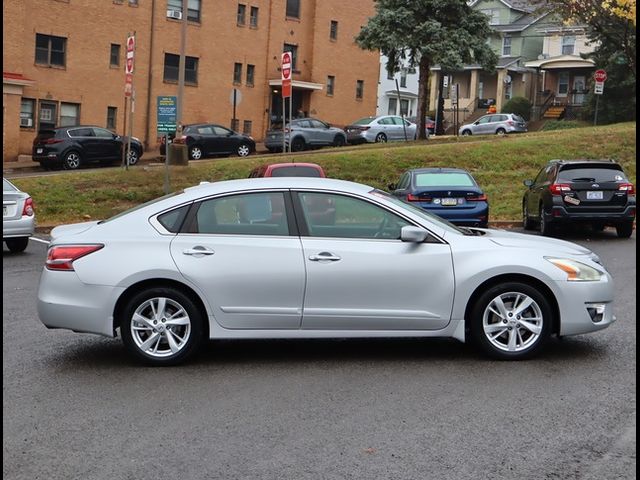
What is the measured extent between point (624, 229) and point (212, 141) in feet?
71.9

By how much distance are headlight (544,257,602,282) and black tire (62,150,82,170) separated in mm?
28167

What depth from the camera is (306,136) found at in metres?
40.9

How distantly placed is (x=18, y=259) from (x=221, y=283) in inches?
339

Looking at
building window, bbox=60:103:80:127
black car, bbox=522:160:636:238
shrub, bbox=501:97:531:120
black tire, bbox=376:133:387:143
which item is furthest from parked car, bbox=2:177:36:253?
shrub, bbox=501:97:531:120

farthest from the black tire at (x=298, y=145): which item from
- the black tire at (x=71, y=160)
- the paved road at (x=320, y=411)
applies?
the paved road at (x=320, y=411)

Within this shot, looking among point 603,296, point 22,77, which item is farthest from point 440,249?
point 22,77

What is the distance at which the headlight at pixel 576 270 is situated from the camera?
7.68 m

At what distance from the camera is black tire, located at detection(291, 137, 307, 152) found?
40.5m

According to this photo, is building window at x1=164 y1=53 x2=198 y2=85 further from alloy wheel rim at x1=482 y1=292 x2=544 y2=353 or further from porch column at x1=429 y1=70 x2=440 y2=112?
alloy wheel rim at x1=482 y1=292 x2=544 y2=353

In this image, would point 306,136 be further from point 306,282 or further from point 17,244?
point 306,282

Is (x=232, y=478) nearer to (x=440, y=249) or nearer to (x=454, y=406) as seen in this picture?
(x=454, y=406)

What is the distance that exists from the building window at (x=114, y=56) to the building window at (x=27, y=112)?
4.77 meters

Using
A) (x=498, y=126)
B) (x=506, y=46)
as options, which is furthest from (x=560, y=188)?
(x=506, y=46)

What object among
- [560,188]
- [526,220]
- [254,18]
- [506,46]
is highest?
[506,46]
